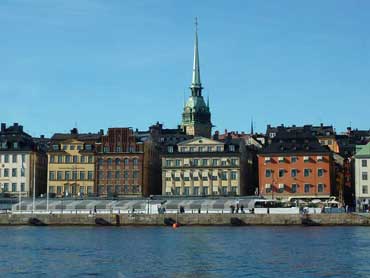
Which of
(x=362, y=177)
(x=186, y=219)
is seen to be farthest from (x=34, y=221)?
(x=362, y=177)

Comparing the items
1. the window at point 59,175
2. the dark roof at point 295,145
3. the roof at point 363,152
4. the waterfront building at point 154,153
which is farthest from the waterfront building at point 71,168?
the roof at point 363,152

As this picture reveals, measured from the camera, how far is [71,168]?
157625mm

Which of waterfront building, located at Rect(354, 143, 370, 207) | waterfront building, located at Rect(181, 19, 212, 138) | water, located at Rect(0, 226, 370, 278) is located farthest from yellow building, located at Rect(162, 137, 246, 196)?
water, located at Rect(0, 226, 370, 278)

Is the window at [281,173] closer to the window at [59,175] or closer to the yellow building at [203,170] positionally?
the yellow building at [203,170]

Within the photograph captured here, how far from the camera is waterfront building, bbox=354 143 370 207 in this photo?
481ft

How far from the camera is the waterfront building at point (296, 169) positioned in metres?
149

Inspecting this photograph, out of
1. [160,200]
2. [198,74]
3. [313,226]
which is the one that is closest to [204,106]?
[198,74]

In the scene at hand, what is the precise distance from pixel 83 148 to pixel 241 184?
30.5 metres

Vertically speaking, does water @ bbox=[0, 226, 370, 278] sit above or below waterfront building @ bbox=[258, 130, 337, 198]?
below

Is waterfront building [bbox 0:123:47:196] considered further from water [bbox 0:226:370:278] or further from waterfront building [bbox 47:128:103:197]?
water [bbox 0:226:370:278]

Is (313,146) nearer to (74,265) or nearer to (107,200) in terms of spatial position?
(107,200)

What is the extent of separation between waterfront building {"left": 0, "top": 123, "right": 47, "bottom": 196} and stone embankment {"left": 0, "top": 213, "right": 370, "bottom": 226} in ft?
92.1

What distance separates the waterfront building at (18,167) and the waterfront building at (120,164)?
12882 mm

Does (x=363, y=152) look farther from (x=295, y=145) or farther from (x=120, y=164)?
(x=120, y=164)
